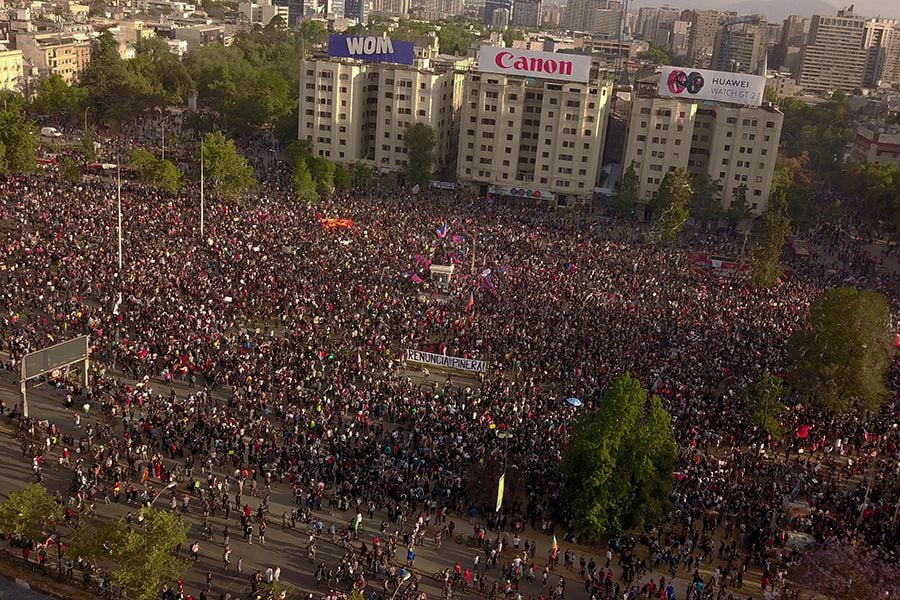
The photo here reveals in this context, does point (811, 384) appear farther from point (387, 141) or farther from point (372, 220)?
point (387, 141)

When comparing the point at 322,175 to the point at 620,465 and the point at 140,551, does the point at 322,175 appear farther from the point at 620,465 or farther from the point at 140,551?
the point at 140,551

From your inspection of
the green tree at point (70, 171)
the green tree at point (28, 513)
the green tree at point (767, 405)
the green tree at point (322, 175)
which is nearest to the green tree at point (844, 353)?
the green tree at point (767, 405)

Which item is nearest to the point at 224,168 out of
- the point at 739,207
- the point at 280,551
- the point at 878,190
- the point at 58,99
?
the point at 58,99

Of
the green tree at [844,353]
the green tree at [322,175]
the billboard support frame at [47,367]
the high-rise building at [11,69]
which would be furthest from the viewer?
the high-rise building at [11,69]

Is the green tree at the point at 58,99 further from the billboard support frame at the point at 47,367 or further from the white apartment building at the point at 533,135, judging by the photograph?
the billboard support frame at the point at 47,367

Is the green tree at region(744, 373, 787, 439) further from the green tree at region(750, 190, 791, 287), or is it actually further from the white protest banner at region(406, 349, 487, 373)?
→ the green tree at region(750, 190, 791, 287)

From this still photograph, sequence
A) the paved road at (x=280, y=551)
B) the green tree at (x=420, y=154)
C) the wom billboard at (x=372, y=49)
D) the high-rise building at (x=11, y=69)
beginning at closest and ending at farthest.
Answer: the paved road at (x=280, y=551), the green tree at (x=420, y=154), the wom billboard at (x=372, y=49), the high-rise building at (x=11, y=69)
